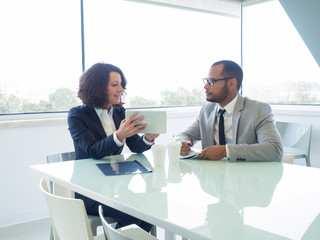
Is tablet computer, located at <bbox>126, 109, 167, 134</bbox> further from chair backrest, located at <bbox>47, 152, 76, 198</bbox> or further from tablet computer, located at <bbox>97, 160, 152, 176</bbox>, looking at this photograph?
chair backrest, located at <bbox>47, 152, 76, 198</bbox>

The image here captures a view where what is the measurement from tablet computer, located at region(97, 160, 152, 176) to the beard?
761 millimetres

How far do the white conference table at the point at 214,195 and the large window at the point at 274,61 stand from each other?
9.88 feet

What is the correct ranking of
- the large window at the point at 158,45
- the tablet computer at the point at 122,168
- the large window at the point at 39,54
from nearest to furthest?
1. the tablet computer at the point at 122,168
2. the large window at the point at 39,54
3. the large window at the point at 158,45

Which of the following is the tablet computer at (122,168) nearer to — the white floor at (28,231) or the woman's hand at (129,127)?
the woman's hand at (129,127)

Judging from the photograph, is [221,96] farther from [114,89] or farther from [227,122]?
[114,89]

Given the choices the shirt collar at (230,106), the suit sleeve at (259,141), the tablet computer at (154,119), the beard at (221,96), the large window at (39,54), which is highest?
the large window at (39,54)

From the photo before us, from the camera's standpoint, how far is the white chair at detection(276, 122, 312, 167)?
396 cm

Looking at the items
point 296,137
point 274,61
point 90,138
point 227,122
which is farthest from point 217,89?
point 274,61

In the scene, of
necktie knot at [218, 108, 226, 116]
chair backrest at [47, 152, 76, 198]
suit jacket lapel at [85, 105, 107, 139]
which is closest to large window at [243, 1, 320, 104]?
necktie knot at [218, 108, 226, 116]

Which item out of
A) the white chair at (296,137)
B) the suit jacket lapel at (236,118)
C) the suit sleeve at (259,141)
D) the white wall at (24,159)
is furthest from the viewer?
the white chair at (296,137)

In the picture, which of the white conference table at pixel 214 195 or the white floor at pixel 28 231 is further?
the white floor at pixel 28 231

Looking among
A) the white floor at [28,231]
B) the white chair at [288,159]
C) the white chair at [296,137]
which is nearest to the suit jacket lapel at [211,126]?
the white chair at [288,159]

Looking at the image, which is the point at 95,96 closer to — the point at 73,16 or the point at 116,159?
the point at 116,159

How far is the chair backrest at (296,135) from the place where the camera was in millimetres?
3965
